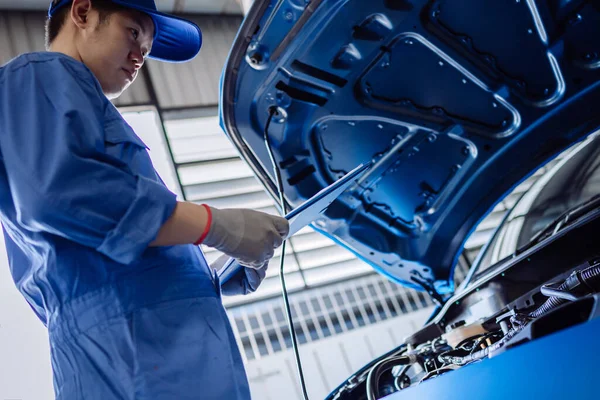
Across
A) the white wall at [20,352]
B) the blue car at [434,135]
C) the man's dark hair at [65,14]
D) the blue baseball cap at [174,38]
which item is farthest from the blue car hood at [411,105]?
the white wall at [20,352]

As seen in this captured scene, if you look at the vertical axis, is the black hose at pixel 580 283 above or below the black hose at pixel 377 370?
above

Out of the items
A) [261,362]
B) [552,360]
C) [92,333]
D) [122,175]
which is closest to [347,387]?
[92,333]

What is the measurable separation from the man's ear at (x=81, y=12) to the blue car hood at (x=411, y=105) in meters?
0.44

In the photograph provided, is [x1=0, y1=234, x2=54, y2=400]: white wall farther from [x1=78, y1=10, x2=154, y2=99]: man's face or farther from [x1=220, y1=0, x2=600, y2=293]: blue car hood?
[x1=78, y1=10, x2=154, y2=99]: man's face

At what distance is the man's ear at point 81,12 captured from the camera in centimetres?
131

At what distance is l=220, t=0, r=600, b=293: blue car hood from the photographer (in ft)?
5.45

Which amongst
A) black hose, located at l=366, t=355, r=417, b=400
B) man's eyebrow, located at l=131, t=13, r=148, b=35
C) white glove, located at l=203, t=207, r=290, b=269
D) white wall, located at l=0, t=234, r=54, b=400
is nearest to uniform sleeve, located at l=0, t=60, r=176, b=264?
white glove, located at l=203, t=207, r=290, b=269

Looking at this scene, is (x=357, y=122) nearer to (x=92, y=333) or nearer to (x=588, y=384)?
(x=92, y=333)

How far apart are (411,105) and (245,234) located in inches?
40.8

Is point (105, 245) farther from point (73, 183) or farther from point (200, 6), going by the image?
point (200, 6)

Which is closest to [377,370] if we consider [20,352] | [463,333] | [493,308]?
[463,333]

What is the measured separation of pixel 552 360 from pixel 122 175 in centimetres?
80

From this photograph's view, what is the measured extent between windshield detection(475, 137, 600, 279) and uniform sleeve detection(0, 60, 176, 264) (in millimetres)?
1432

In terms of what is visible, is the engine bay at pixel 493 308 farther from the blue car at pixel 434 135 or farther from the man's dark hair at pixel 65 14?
the man's dark hair at pixel 65 14
